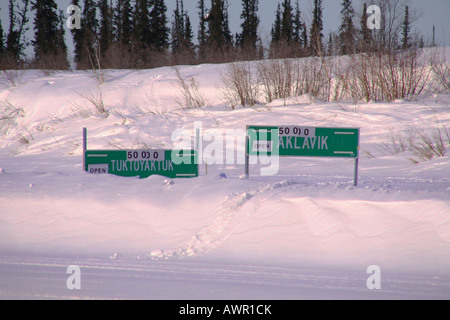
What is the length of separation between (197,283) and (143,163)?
9.64 feet

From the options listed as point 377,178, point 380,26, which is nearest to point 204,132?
point 377,178

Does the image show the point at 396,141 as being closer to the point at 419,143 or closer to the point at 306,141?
the point at 419,143

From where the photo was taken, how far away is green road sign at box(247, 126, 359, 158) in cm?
539

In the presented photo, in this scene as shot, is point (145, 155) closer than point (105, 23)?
Yes

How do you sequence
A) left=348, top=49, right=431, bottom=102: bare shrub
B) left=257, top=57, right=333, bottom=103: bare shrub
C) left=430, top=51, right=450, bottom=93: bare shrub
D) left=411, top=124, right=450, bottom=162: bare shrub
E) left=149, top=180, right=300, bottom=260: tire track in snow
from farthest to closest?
1. left=257, top=57, right=333, bottom=103: bare shrub
2. left=430, top=51, right=450, bottom=93: bare shrub
3. left=348, top=49, right=431, bottom=102: bare shrub
4. left=411, top=124, right=450, bottom=162: bare shrub
5. left=149, top=180, right=300, bottom=260: tire track in snow

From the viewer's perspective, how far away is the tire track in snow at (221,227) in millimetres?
4023

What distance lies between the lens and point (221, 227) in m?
4.52

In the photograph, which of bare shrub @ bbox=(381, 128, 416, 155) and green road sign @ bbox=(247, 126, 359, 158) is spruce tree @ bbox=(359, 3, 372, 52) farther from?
green road sign @ bbox=(247, 126, 359, 158)

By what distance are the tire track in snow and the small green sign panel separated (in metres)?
1.07

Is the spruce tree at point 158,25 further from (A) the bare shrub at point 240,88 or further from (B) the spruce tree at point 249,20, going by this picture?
(A) the bare shrub at point 240,88

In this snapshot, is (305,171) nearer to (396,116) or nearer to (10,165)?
(396,116)

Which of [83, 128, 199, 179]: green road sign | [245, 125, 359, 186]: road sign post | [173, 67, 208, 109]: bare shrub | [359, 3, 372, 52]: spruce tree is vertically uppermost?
[359, 3, 372, 52]: spruce tree

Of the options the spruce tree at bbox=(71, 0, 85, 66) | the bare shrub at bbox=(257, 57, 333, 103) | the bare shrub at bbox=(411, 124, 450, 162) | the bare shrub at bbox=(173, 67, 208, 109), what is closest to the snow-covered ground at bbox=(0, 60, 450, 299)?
the bare shrub at bbox=(411, 124, 450, 162)

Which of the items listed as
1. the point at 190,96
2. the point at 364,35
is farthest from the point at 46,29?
the point at 364,35
